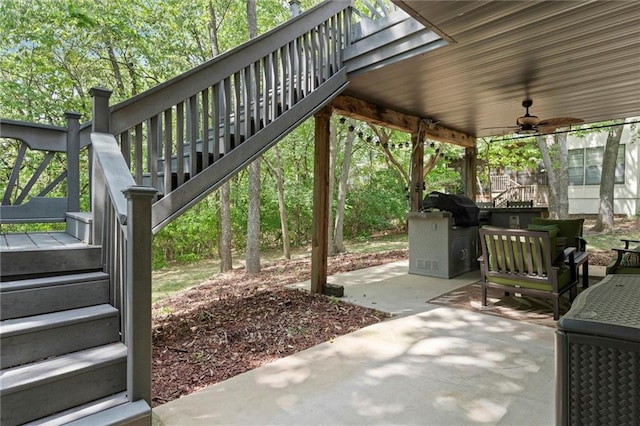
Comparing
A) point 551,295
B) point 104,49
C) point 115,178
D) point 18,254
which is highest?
point 104,49

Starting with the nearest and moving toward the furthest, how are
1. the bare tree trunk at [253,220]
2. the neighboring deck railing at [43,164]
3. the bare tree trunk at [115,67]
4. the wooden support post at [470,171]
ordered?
the neighboring deck railing at [43,164] < the bare tree trunk at [253,220] < the bare tree trunk at [115,67] < the wooden support post at [470,171]

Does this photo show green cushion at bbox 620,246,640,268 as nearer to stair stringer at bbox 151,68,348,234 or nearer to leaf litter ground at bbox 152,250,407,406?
leaf litter ground at bbox 152,250,407,406

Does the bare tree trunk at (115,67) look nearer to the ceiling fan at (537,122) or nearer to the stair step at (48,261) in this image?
the stair step at (48,261)

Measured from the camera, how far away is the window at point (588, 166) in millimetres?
13852

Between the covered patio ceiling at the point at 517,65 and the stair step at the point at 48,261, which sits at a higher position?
the covered patio ceiling at the point at 517,65

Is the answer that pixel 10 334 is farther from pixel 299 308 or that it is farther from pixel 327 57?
pixel 327 57

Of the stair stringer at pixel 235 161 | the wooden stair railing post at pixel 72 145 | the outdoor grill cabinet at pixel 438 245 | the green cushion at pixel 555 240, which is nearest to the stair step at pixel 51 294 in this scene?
the stair stringer at pixel 235 161

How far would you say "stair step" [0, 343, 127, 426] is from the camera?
1.72 meters

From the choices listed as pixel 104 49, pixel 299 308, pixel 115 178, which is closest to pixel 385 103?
pixel 299 308

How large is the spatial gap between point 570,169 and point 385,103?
13.0 m

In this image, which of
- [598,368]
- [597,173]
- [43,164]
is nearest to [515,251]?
[598,368]

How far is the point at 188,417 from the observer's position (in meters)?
2.14

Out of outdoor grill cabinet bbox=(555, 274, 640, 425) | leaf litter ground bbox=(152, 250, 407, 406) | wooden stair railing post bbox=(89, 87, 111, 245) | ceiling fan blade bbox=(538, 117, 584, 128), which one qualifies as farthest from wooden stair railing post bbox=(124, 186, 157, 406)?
ceiling fan blade bbox=(538, 117, 584, 128)

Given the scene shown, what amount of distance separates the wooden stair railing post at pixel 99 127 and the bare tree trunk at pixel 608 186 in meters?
13.9
